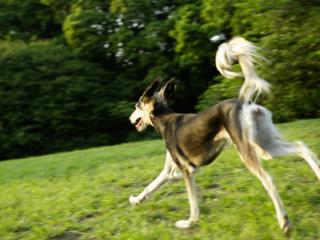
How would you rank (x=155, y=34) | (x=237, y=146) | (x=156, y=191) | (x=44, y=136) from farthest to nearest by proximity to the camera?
(x=155, y=34)
(x=44, y=136)
(x=156, y=191)
(x=237, y=146)

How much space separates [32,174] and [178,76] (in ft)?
51.8

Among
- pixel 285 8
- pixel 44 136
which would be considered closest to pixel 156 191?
pixel 285 8

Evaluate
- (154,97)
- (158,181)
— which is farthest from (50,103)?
(158,181)

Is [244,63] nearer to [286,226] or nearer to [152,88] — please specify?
[152,88]

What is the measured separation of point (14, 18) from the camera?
28406mm

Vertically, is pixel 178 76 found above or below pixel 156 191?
below

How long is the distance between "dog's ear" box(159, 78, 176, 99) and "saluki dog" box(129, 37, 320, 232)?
1.82ft

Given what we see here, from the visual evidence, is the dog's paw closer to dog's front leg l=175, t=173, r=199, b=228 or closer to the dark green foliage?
dog's front leg l=175, t=173, r=199, b=228

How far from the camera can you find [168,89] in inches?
261

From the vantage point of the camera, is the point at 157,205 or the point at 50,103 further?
the point at 50,103

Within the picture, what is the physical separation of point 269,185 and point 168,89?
2.04 m

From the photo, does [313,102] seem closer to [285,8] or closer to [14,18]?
[285,8]

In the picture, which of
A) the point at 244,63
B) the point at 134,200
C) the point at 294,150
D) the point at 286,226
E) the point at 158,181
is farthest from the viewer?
the point at 134,200

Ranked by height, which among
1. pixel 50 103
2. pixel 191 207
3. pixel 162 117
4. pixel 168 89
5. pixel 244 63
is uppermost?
pixel 244 63
